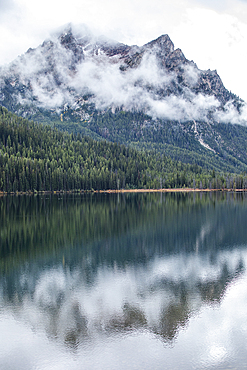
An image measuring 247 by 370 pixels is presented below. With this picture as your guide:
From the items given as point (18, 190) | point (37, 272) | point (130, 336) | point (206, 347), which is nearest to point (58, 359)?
point (130, 336)

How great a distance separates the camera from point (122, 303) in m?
25.1

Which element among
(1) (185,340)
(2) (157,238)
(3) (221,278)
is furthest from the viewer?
(2) (157,238)

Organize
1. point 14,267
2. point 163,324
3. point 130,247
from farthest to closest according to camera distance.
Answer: point 130,247, point 14,267, point 163,324

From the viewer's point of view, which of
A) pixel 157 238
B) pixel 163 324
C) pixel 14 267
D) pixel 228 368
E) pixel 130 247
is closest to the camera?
pixel 228 368

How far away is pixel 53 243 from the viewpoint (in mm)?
47250

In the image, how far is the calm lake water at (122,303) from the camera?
1848 centimetres

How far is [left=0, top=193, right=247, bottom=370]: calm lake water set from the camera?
1848cm

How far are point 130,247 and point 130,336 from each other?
2466 centimetres

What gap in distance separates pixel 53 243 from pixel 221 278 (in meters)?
25.0

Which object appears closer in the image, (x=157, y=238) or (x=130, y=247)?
(x=130, y=247)

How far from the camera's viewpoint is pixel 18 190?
198125 millimetres

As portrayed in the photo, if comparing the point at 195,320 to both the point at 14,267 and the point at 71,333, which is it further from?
the point at 14,267

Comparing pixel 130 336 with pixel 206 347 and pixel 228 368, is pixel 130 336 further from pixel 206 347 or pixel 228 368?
pixel 228 368

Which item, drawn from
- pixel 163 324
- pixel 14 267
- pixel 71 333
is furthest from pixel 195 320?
pixel 14 267
